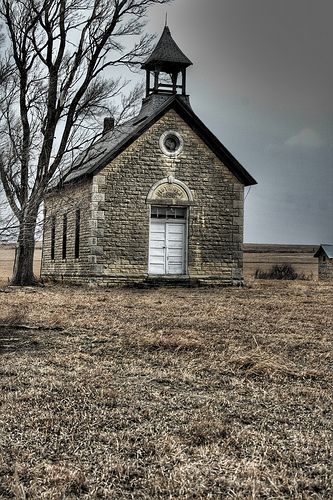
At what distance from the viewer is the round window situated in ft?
77.2

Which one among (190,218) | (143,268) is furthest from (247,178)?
(143,268)

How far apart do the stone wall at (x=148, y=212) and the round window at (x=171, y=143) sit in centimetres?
16

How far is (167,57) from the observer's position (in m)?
25.1

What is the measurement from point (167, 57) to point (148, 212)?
6.36 meters

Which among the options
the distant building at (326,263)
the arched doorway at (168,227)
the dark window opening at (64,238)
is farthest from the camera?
the distant building at (326,263)

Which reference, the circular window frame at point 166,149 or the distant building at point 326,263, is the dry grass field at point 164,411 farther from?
the distant building at point 326,263

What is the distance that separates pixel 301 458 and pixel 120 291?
16518mm

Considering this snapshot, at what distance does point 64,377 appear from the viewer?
6.55m

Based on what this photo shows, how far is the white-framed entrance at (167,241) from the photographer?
76.9 ft

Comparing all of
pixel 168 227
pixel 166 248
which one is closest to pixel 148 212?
pixel 168 227

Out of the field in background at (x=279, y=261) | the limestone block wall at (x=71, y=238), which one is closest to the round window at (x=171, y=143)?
the limestone block wall at (x=71, y=238)

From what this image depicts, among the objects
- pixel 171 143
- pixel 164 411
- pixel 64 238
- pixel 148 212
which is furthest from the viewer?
pixel 64 238

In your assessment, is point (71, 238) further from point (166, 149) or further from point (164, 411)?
point (164, 411)

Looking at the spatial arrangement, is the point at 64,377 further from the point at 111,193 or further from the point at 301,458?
the point at 111,193
